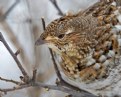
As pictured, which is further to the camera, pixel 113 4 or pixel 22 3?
pixel 22 3

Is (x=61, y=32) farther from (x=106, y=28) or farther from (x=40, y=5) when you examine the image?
(x=40, y=5)

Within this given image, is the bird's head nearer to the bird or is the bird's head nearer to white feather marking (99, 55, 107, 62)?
the bird

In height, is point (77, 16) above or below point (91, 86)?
above

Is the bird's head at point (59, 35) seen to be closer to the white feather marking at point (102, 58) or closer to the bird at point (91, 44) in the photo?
the bird at point (91, 44)

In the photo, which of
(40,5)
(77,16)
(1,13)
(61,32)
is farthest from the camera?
(40,5)

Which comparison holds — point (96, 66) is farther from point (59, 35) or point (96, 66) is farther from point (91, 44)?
point (59, 35)

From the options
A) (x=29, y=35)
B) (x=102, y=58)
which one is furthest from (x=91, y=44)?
(x=29, y=35)

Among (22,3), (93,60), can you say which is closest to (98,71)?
(93,60)
